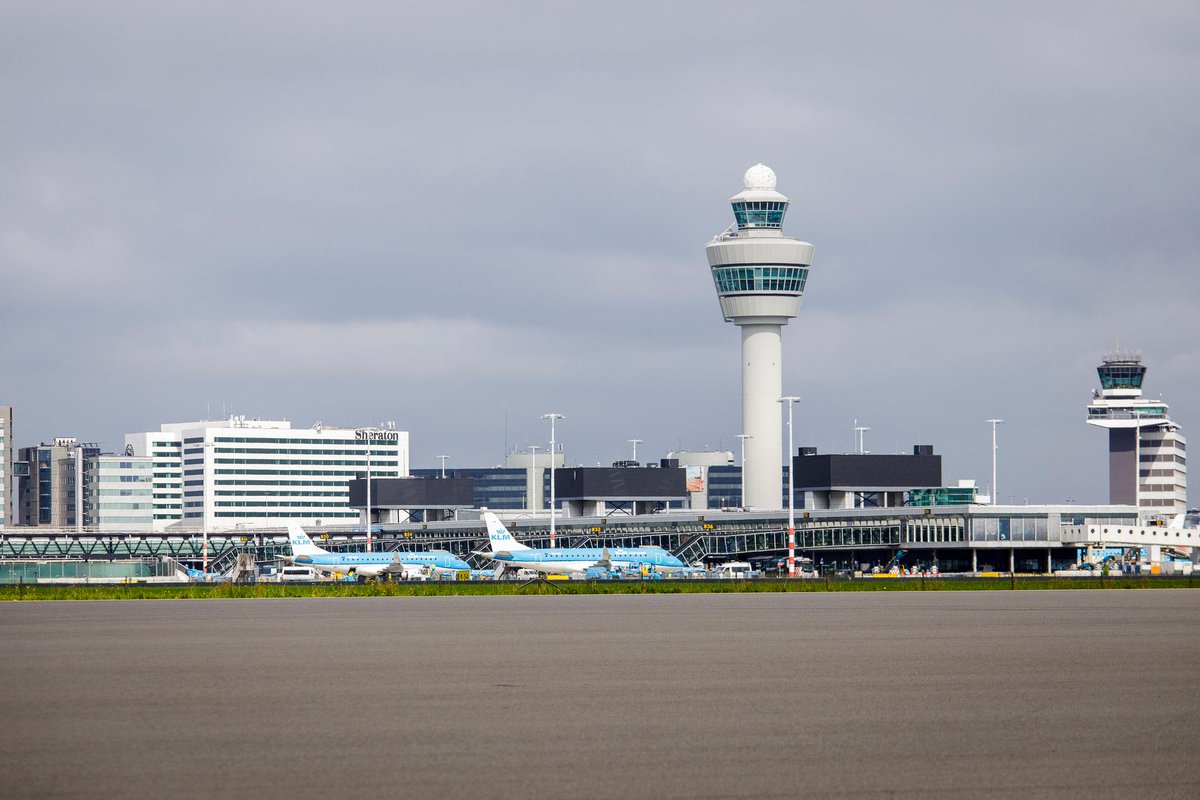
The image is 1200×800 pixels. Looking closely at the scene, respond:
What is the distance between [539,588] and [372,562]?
3024 inches

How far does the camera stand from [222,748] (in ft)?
74.5

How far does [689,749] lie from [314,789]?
548 cm

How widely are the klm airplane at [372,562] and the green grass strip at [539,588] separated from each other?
218 feet

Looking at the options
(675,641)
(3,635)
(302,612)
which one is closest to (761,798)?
(675,641)

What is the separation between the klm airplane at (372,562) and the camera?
6619 inches

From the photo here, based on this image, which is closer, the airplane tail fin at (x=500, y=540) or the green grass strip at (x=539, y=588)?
the green grass strip at (x=539, y=588)

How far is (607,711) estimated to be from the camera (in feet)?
87.7

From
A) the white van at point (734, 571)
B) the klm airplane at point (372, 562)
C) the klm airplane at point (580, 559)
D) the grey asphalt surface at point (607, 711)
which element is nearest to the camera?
the grey asphalt surface at point (607, 711)

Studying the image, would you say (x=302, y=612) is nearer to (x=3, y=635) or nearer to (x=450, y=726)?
(x=3, y=635)

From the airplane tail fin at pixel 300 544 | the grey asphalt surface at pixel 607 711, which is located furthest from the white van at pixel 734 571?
the grey asphalt surface at pixel 607 711

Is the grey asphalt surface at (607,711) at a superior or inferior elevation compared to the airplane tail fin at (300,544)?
superior

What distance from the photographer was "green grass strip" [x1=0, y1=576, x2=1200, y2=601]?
296 feet

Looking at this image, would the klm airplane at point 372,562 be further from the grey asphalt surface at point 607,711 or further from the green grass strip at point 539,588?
the grey asphalt surface at point 607,711

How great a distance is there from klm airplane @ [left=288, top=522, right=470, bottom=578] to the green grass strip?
6650cm
